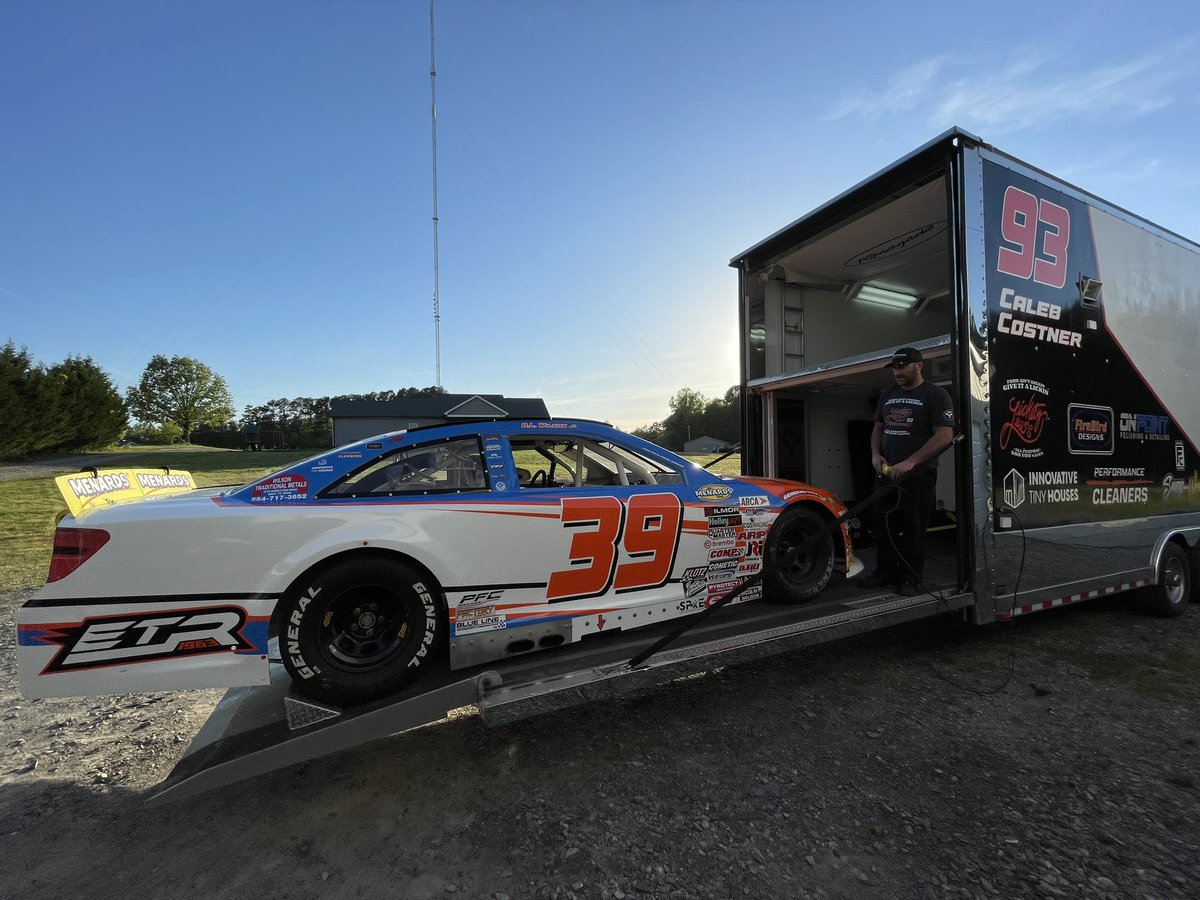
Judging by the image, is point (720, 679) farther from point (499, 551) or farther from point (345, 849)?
point (345, 849)

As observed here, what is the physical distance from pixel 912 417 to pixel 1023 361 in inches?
32.6

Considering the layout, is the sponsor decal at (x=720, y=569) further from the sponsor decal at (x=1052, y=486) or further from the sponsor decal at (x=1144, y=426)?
the sponsor decal at (x=1144, y=426)

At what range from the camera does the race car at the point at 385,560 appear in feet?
7.27

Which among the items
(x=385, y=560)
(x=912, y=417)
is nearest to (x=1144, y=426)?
(x=912, y=417)

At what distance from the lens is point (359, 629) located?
261cm

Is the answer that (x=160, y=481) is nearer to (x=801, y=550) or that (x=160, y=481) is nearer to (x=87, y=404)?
(x=801, y=550)

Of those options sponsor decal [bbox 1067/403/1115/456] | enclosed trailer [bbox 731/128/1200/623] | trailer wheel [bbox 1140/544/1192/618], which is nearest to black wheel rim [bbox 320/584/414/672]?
enclosed trailer [bbox 731/128/1200/623]

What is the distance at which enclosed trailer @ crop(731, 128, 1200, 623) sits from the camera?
3.54m

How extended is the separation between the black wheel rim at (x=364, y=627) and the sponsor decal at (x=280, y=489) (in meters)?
0.51

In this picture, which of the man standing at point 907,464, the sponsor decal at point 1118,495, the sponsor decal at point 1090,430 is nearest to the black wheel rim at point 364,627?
the man standing at point 907,464

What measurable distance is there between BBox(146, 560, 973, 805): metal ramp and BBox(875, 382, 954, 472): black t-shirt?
43.4 inches

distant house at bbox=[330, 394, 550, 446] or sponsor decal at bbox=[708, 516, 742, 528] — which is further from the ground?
distant house at bbox=[330, 394, 550, 446]

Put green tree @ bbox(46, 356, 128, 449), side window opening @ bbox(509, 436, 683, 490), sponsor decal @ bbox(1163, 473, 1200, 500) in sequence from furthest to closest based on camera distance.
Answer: green tree @ bbox(46, 356, 128, 449)
sponsor decal @ bbox(1163, 473, 1200, 500)
side window opening @ bbox(509, 436, 683, 490)

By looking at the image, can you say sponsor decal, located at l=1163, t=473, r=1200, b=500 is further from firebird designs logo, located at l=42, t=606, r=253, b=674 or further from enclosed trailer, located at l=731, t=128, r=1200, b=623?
firebird designs logo, located at l=42, t=606, r=253, b=674
